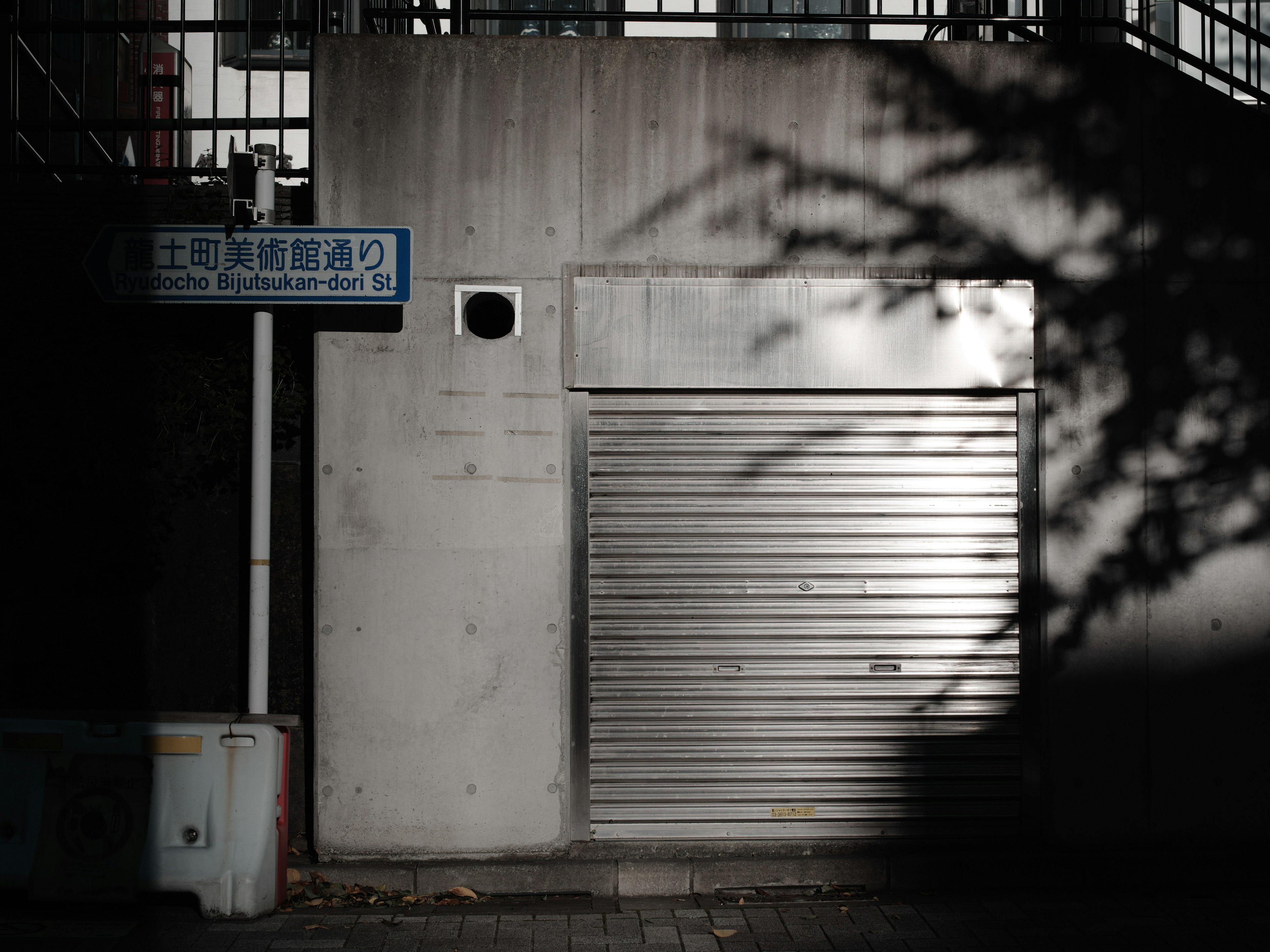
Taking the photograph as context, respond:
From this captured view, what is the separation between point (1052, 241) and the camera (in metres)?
6.10

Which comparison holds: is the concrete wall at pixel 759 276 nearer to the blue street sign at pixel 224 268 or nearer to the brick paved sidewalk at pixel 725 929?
the blue street sign at pixel 224 268

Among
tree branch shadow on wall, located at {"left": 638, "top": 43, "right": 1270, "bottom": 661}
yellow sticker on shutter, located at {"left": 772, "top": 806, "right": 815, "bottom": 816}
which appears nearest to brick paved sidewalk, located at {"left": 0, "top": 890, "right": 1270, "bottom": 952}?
yellow sticker on shutter, located at {"left": 772, "top": 806, "right": 815, "bottom": 816}

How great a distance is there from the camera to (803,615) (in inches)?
239

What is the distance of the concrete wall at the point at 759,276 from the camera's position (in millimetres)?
5895

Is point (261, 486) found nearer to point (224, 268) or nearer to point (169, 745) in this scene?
point (224, 268)

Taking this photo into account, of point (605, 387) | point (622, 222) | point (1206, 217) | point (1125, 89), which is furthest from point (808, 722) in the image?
point (1125, 89)

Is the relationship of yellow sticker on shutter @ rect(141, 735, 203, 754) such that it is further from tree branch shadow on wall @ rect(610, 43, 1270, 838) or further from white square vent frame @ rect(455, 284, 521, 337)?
tree branch shadow on wall @ rect(610, 43, 1270, 838)

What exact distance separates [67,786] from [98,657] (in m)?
0.96

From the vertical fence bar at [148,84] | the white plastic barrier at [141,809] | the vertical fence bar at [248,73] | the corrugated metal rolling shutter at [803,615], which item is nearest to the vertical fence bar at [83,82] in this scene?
the vertical fence bar at [148,84]

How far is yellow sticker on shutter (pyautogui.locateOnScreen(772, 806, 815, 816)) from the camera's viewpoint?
19.6 ft

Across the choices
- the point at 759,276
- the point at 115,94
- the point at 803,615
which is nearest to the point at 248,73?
the point at 115,94

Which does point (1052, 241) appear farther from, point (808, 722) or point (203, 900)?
point (203, 900)

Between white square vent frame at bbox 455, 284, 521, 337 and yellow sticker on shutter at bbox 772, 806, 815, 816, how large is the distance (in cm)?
313

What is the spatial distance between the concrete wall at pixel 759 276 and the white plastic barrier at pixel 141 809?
56cm
